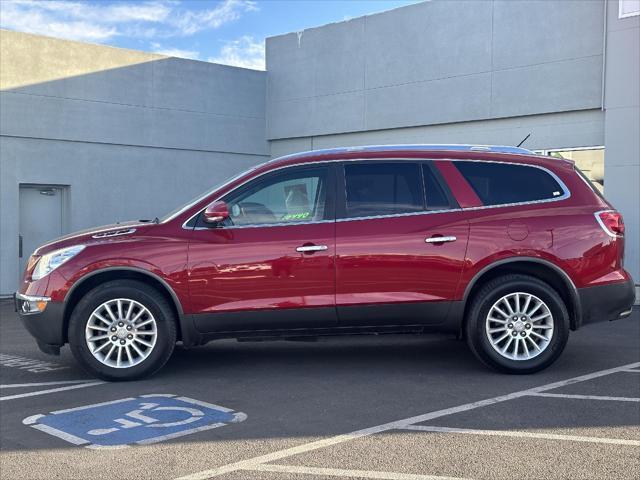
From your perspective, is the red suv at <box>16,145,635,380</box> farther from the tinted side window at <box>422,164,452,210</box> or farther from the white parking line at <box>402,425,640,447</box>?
the white parking line at <box>402,425,640,447</box>

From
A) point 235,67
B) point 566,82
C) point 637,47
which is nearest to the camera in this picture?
point 637,47

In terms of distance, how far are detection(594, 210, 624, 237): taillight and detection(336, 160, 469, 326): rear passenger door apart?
1.22 m

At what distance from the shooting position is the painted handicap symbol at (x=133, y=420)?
4.96 metres

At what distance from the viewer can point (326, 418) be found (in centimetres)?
532

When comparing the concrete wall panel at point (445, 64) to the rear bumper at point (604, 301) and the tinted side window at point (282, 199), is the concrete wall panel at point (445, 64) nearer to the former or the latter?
the rear bumper at point (604, 301)

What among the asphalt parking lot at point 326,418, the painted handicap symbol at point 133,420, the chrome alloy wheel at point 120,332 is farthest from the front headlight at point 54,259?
the painted handicap symbol at point 133,420

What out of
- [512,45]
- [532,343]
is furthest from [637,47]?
[532,343]

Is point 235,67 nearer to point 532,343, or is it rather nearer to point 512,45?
point 512,45

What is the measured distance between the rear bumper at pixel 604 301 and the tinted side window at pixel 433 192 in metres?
1.42

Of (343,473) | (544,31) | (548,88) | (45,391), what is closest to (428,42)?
(544,31)

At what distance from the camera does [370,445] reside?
467cm

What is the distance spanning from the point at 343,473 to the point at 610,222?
12.8ft

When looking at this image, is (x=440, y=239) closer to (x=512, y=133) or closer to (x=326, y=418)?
(x=326, y=418)

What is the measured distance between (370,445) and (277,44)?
15468 mm
